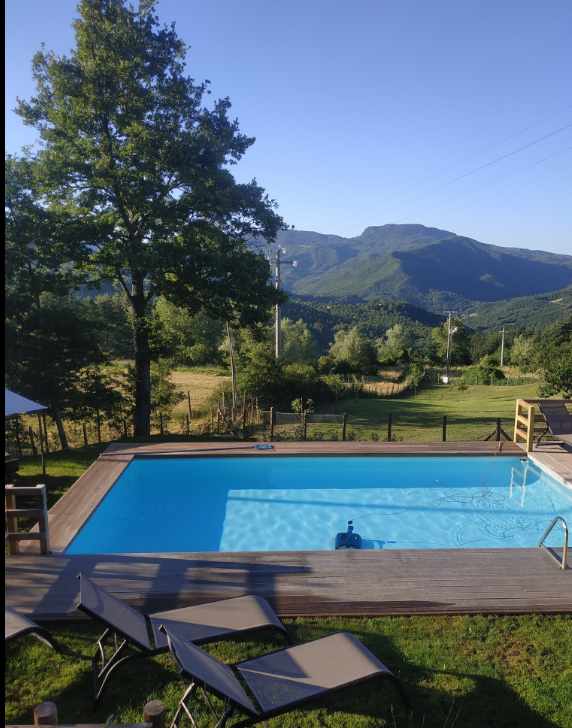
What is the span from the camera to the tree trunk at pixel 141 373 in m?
14.1

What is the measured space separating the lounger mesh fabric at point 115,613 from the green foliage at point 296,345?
87.0 feet

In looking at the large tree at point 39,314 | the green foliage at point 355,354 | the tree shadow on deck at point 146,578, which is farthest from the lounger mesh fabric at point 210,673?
the green foliage at point 355,354

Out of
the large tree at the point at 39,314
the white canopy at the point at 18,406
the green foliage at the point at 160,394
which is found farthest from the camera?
the green foliage at the point at 160,394

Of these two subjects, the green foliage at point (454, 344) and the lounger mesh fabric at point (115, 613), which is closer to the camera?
the lounger mesh fabric at point (115, 613)

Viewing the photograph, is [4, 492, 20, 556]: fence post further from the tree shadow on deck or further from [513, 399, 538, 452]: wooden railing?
[513, 399, 538, 452]: wooden railing

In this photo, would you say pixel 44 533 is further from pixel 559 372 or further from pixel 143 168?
pixel 559 372

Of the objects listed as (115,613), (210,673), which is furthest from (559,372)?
(210,673)

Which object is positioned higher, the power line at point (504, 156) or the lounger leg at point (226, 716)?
the power line at point (504, 156)

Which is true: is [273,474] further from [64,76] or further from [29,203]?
[64,76]

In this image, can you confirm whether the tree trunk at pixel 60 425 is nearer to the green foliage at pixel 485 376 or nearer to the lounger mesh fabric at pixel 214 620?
the lounger mesh fabric at pixel 214 620

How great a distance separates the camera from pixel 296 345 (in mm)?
32781

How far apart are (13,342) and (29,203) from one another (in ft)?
11.1

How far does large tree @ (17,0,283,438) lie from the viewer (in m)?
12.5

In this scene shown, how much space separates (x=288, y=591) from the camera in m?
5.44
